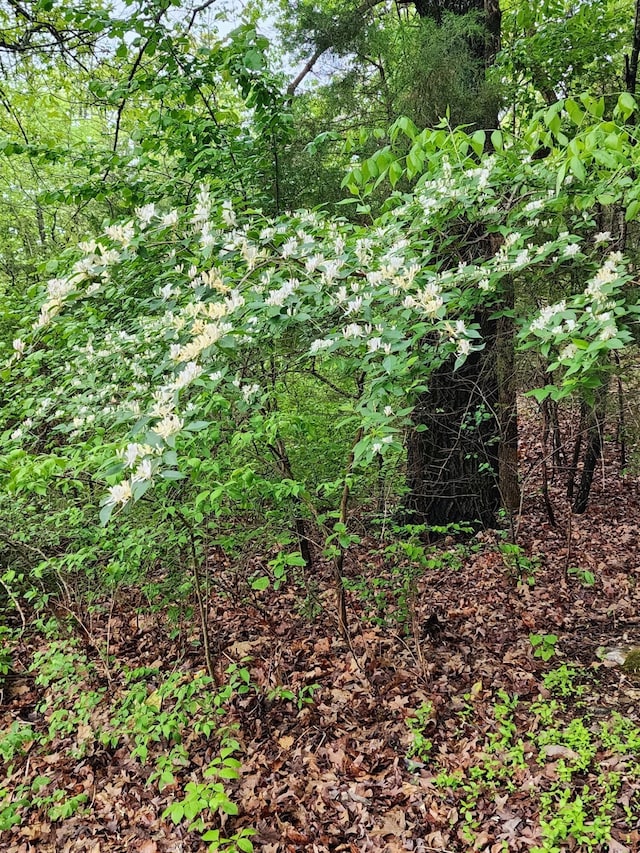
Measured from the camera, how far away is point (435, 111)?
3.56m

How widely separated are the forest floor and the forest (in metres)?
0.02

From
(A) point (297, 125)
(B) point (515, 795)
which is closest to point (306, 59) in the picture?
(A) point (297, 125)

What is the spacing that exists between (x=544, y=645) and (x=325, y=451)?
1.88 m

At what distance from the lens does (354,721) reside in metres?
2.99

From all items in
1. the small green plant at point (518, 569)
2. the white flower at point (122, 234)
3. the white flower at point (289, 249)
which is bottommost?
the small green plant at point (518, 569)

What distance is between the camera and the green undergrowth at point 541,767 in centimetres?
219

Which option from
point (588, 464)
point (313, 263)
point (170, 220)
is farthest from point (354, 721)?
point (588, 464)

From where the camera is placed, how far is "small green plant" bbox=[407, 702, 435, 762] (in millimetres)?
2713

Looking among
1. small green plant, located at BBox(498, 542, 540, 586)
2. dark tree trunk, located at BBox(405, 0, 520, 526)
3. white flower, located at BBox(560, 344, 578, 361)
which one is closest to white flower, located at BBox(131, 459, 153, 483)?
white flower, located at BBox(560, 344, 578, 361)

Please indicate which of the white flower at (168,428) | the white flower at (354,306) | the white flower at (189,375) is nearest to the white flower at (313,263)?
the white flower at (354,306)

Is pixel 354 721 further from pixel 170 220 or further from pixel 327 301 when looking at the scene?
pixel 170 220

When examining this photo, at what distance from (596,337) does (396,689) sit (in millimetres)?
2500

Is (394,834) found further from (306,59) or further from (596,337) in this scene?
(306,59)

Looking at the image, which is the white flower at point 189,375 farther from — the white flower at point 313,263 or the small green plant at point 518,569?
the small green plant at point 518,569
